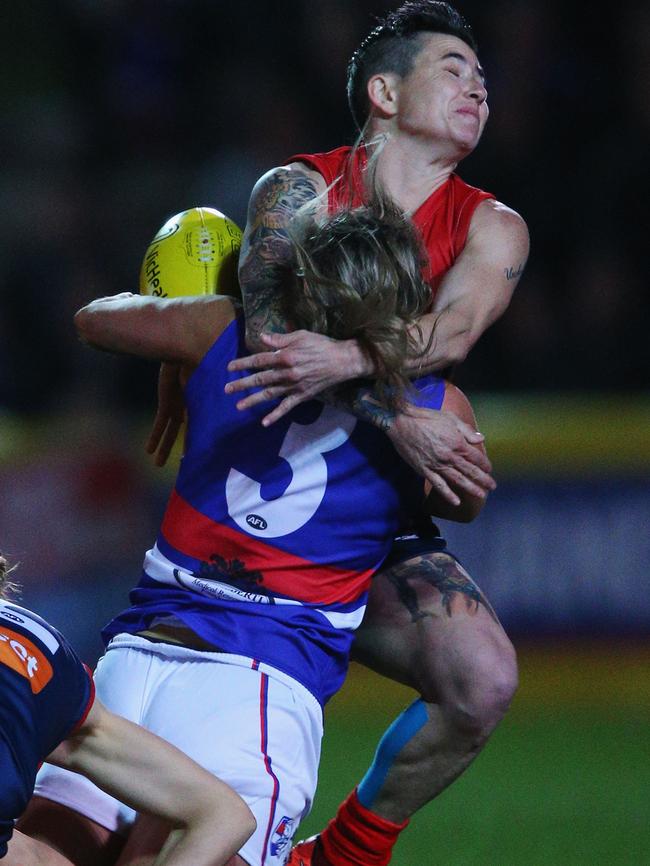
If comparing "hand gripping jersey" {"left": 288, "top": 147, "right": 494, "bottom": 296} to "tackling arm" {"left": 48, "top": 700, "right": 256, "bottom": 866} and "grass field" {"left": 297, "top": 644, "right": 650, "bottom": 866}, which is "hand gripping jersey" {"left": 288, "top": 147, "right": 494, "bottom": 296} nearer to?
"tackling arm" {"left": 48, "top": 700, "right": 256, "bottom": 866}

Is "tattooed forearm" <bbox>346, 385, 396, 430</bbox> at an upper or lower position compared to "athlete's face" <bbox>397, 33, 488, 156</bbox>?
lower

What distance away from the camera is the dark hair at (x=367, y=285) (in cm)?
281

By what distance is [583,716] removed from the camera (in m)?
6.11

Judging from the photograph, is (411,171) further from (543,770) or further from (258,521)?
(543,770)

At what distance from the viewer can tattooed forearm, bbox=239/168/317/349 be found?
2908 mm

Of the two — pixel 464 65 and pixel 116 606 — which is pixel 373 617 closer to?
pixel 464 65

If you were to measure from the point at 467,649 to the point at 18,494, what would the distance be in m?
3.69

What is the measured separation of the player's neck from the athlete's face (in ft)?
0.13

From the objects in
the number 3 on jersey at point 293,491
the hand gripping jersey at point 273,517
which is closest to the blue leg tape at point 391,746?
the hand gripping jersey at point 273,517

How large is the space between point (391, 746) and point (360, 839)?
0.22 metres

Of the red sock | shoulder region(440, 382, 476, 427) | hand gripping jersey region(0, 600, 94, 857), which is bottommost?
the red sock

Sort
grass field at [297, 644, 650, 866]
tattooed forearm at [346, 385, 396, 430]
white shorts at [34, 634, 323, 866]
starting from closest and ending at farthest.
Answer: white shorts at [34, 634, 323, 866] < tattooed forearm at [346, 385, 396, 430] < grass field at [297, 644, 650, 866]


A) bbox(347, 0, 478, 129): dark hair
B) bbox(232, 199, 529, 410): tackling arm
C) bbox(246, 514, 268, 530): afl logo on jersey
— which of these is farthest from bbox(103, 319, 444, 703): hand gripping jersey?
bbox(347, 0, 478, 129): dark hair

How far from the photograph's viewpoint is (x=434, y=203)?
3.34m
